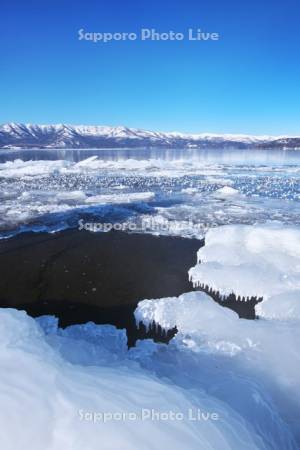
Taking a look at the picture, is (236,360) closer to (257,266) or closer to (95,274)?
(257,266)

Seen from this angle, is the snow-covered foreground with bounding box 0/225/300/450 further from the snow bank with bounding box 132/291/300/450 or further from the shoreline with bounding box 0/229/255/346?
the shoreline with bounding box 0/229/255/346

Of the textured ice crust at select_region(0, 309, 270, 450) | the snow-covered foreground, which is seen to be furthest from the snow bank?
the textured ice crust at select_region(0, 309, 270, 450)

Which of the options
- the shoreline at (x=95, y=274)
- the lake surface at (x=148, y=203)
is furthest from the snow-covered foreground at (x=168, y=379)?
the lake surface at (x=148, y=203)

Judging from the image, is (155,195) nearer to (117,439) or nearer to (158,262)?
(158,262)

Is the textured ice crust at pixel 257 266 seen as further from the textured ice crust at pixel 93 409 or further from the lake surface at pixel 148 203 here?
the textured ice crust at pixel 93 409

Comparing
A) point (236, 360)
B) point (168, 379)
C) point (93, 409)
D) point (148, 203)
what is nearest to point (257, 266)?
point (236, 360)
